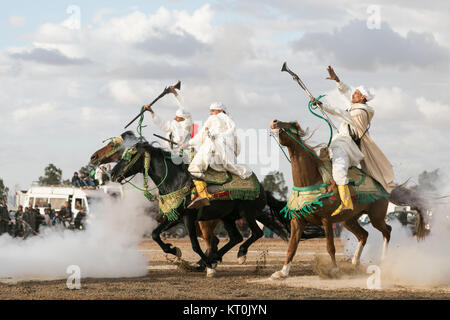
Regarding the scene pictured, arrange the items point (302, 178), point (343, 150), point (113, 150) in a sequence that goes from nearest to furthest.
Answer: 1. point (302, 178)
2. point (343, 150)
3. point (113, 150)

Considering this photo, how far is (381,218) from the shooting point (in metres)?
14.0

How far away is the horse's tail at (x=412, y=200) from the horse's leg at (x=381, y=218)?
1.83 feet

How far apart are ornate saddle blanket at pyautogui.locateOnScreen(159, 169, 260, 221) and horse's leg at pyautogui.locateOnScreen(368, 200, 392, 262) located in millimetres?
2277

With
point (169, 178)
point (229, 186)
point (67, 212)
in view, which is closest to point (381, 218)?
point (229, 186)

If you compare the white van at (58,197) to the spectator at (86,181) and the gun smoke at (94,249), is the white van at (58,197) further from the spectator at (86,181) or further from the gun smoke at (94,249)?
the gun smoke at (94,249)

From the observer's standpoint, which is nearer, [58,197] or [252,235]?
[252,235]

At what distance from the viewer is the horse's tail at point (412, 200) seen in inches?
561

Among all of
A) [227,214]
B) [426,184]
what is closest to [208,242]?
[227,214]

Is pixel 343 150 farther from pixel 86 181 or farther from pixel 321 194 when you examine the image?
pixel 86 181

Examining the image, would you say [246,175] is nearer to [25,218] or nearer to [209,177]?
[209,177]

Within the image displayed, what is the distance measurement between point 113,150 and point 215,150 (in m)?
1.91

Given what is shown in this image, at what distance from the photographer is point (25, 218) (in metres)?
25.8

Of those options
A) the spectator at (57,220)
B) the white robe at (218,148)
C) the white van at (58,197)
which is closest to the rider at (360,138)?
the white robe at (218,148)

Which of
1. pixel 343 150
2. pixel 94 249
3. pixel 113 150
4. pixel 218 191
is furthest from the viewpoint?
pixel 94 249
